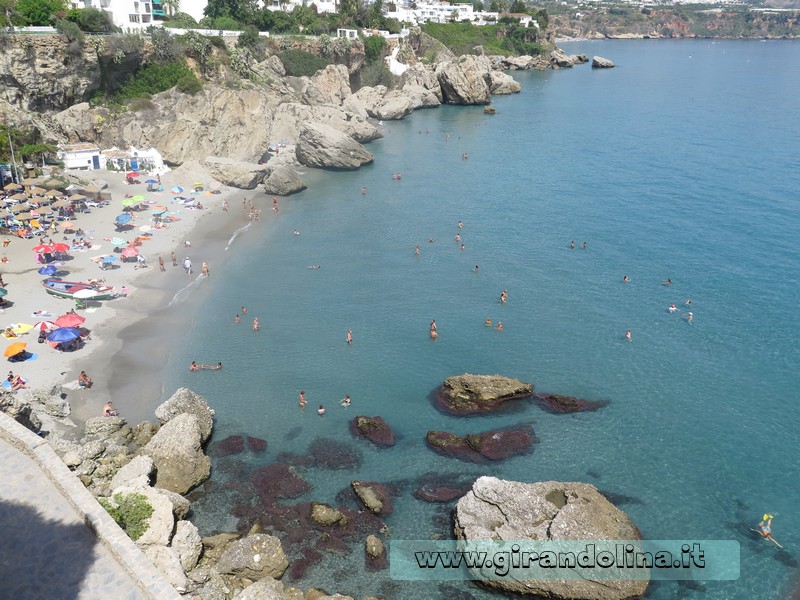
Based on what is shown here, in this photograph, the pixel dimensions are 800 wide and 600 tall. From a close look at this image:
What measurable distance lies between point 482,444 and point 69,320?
2447 cm

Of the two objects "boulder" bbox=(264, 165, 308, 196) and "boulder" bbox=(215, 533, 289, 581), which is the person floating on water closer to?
"boulder" bbox=(215, 533, 289, 581)

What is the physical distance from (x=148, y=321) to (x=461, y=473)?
22.6 m

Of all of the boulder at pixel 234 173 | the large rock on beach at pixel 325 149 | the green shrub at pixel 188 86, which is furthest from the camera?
the green shrub at pixel 188 86

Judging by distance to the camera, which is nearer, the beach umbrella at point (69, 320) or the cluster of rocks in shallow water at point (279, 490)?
the cluster of rocks in shallow water at point (279, 490)

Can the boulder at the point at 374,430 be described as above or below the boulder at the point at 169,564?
below

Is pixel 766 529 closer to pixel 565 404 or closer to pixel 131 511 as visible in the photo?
pixel 565 404

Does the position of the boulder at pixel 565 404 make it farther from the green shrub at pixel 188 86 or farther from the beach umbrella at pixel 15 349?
the green shrub at pixel 188 86

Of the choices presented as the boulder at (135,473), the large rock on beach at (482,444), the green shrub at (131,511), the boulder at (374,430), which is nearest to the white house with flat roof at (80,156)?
the boulder at (135,473)

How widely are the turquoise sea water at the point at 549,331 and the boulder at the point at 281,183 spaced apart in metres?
1.58

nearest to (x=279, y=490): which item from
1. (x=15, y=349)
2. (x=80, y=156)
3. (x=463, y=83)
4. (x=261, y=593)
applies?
(x=261, y=593)

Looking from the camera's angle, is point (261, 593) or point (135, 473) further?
point (135, 473)

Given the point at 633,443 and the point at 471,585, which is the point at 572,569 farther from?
the point at 633,443

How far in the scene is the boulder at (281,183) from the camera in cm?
6300

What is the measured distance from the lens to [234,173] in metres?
63.4
